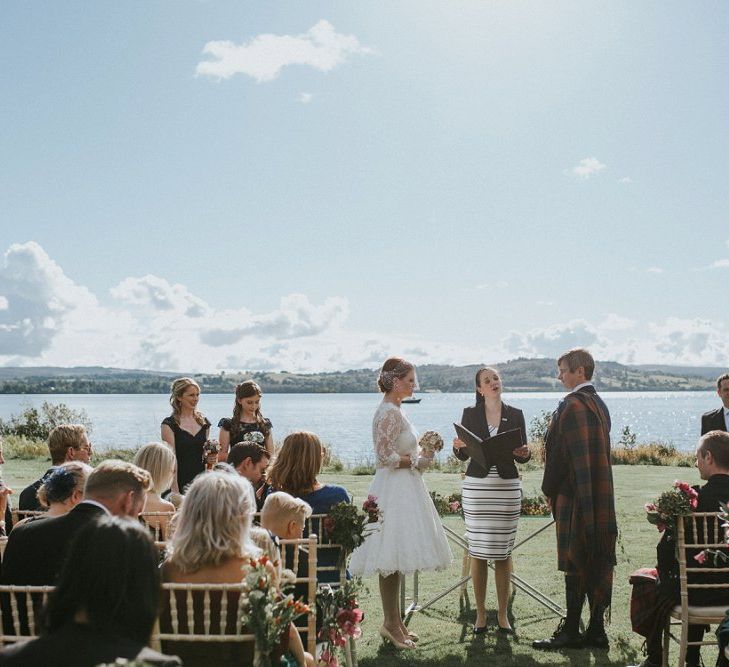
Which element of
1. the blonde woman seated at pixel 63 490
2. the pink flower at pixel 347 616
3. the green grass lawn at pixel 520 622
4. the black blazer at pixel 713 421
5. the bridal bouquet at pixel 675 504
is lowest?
the green grass lawn at pixel 520 622

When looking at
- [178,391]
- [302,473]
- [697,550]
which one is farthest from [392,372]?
[697,550]

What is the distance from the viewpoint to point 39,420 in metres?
27.9

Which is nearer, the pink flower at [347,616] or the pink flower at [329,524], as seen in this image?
the pink flower at [347,616]

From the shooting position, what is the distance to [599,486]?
588 centimetres

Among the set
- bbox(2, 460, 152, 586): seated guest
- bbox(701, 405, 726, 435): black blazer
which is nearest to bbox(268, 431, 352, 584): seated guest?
bbox(2, 460, 152, 586): seated guest

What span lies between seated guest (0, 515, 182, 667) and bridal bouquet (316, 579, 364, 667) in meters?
2.23

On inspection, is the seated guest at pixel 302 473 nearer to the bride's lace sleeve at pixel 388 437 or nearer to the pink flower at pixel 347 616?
the pink flower at pixel 347 616

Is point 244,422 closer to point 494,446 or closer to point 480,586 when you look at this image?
point 494,446

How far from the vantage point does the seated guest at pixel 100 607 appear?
1946 millimetres

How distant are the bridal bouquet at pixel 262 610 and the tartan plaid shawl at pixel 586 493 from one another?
354 cm

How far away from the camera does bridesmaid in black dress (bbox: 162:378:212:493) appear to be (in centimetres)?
718

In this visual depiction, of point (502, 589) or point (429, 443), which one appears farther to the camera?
point (429, 443)

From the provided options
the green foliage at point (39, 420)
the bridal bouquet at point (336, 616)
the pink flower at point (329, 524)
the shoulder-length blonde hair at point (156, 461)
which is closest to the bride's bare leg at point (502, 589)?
the pink flower at point (329, 524)

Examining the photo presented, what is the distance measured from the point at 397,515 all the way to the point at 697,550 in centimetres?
214
